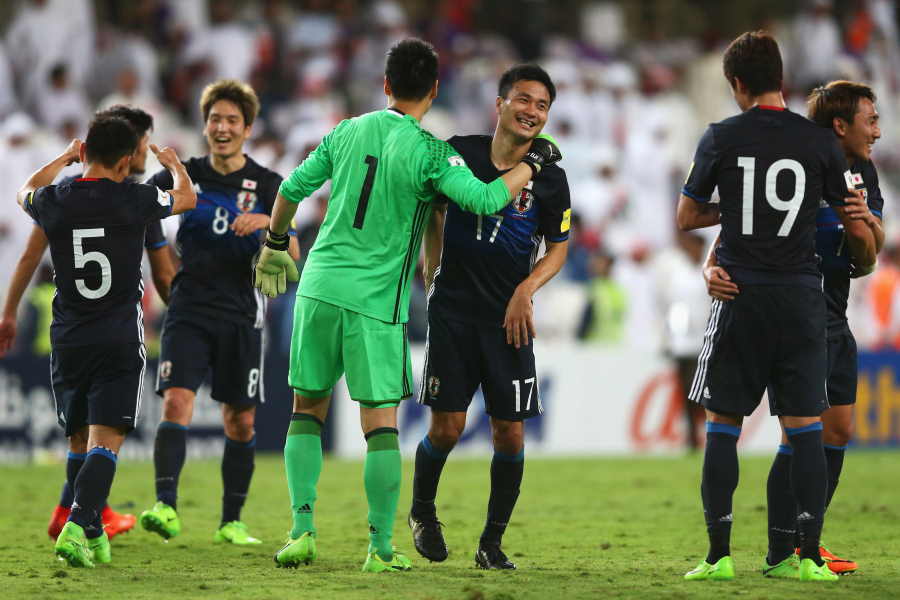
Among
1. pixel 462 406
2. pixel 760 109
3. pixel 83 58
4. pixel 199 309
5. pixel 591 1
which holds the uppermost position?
pixel 591 1

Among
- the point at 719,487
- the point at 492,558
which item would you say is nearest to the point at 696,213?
the point at 719,487

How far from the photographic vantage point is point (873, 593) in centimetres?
587

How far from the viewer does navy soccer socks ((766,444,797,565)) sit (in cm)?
645

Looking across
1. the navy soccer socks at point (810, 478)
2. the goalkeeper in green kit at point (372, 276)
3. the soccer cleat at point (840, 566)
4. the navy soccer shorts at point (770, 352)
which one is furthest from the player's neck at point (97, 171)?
the soccer cleat at point (840, 566)

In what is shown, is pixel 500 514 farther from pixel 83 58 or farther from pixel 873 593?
pixel 83 58

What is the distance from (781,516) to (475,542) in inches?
83.8

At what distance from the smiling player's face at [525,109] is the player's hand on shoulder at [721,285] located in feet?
3.54

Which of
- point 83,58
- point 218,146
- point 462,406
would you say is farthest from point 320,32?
point 462,406

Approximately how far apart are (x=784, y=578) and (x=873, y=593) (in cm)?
50

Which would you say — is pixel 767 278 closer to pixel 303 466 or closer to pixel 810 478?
pixel 810 478

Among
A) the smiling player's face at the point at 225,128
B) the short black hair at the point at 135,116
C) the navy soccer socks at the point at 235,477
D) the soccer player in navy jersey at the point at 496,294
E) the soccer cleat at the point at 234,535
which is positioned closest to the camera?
the soccer player in navy jersey at the point at 496,294

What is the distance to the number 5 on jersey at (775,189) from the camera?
6.11 metres

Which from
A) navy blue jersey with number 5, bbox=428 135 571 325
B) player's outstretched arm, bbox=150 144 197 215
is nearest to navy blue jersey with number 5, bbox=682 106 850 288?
navy blue jersey with number 5, bbox=428 135 571 325

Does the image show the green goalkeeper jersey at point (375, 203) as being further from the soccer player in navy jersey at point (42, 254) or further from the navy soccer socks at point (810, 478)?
the navy soccer socks at point (810, 478)
